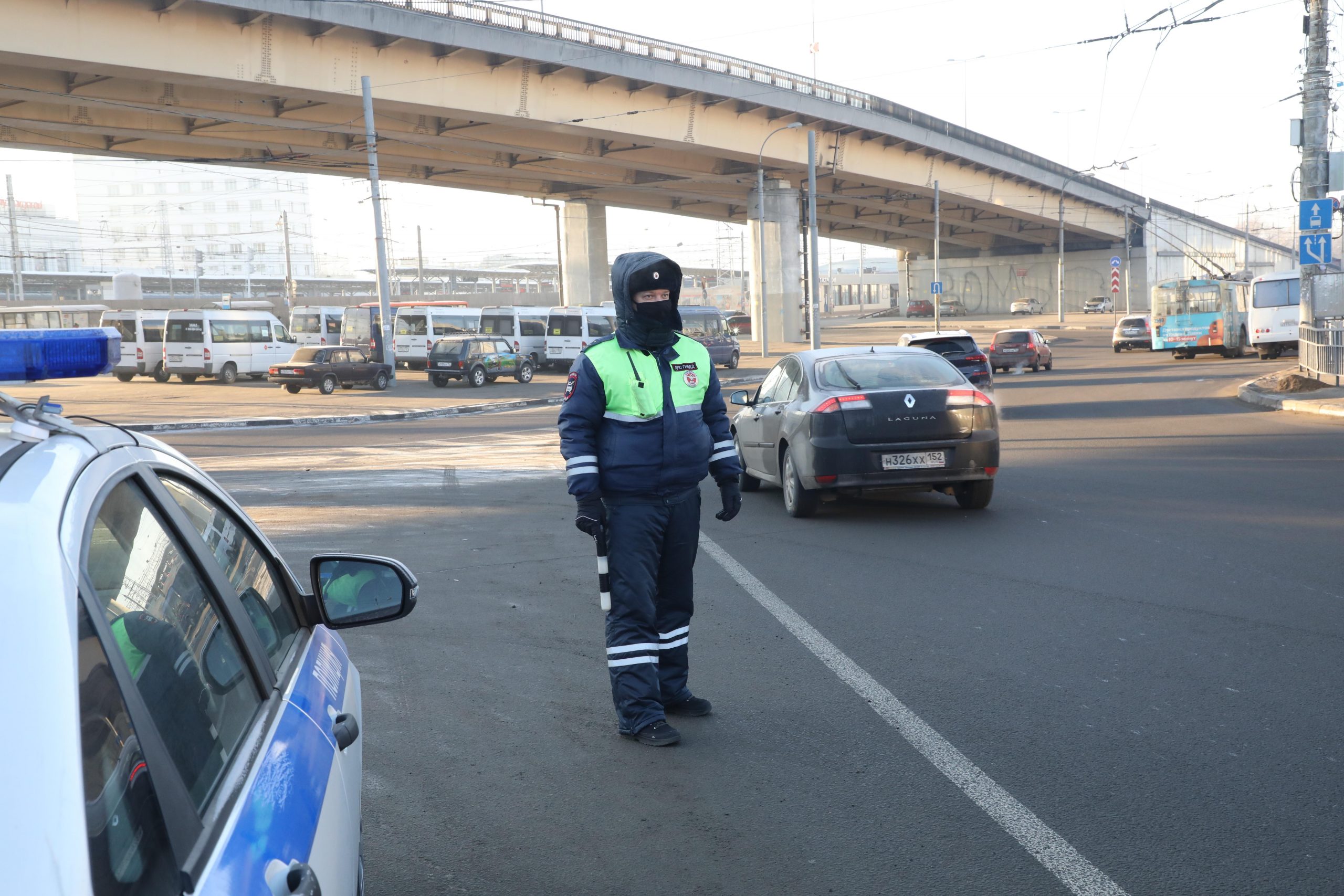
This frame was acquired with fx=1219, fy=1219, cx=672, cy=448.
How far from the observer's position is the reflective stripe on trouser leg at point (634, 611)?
192 inches

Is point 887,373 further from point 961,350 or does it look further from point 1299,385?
point 1299,385

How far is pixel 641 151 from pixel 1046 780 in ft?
153

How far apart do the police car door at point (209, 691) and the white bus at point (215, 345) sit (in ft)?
132

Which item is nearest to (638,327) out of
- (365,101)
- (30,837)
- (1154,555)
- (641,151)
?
(30,837)

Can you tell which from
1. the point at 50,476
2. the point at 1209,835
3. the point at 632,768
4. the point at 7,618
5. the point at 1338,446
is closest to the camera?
the point at 7,618

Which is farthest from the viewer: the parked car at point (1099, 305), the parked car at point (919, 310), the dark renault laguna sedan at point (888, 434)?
the parked car at point (919, 310)

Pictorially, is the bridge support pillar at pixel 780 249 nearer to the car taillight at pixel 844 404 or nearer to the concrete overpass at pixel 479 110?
the concrete overpass at pixel 479 110

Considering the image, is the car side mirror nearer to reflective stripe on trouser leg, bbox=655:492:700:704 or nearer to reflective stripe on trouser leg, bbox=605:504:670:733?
reflective stripe on trouser leg, bbox=605:504:670:733

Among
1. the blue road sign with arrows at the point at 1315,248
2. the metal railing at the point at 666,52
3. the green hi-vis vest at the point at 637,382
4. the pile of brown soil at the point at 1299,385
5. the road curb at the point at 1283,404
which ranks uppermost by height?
the metal railing at the point at 666,52

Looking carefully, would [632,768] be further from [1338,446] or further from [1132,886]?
[1338,446]

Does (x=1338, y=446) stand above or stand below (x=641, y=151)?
below

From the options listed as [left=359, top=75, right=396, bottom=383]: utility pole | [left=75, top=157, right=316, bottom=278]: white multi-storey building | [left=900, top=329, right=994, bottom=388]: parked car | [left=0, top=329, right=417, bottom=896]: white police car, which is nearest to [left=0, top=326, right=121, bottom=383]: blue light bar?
[left=0, top=329, right=417, bottom=896]: white police car

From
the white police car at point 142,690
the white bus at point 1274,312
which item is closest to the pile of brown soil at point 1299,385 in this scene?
the white bus at point 1274,312

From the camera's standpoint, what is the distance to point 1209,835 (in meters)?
3.77
